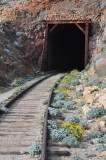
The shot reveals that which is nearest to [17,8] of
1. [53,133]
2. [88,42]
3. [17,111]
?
[88,42]

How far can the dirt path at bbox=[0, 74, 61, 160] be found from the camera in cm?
558

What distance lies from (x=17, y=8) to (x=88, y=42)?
1042cm

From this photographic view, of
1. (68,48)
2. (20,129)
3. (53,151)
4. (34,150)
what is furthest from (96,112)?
(68,48)

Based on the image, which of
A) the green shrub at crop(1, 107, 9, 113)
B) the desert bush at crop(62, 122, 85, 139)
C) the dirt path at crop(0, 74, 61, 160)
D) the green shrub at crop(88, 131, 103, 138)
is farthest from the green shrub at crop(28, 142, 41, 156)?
the green shrub at crop(1, 107, 9, 113)

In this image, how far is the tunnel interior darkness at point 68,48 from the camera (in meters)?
33.1

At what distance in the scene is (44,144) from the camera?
5645mm

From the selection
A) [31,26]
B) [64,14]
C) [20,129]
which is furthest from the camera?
[64,14]

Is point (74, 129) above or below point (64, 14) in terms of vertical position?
below

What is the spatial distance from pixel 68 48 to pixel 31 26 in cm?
1281

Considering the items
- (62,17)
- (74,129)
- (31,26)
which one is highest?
(62,17)

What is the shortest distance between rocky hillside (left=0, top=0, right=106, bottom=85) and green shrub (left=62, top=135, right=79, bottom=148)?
52.2ft

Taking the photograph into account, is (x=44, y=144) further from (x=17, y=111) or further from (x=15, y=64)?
(x=15, y=64)

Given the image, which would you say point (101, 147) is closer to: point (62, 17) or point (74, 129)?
point (74, 129)

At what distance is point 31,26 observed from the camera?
92.1 feet
